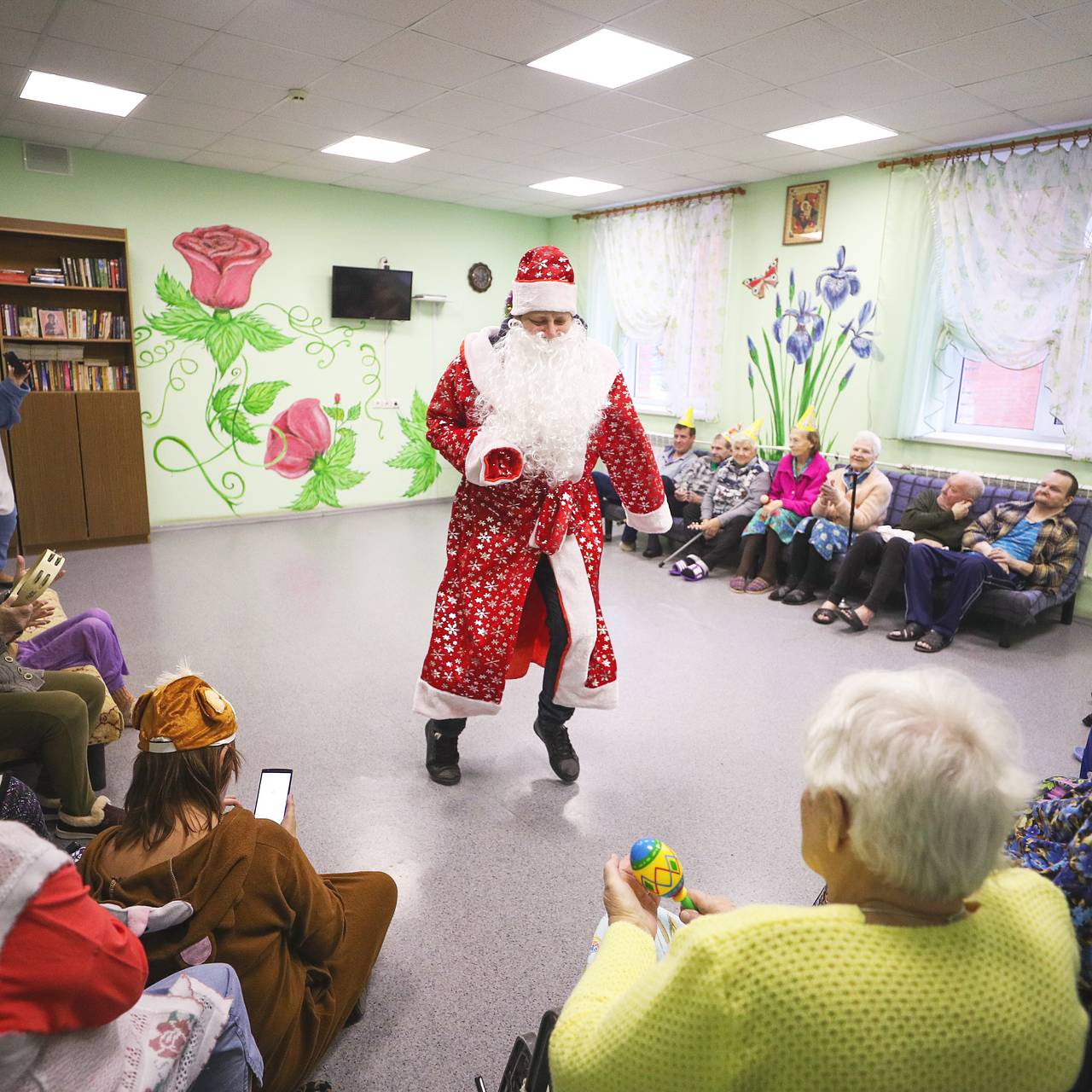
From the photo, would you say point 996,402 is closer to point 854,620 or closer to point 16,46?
point 854,620

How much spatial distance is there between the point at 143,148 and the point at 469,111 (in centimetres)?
254

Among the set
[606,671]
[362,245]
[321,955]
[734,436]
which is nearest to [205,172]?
[362,245]

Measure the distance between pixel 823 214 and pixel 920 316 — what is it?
109cm

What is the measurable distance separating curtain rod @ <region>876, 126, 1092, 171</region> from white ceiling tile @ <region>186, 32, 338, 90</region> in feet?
11.6

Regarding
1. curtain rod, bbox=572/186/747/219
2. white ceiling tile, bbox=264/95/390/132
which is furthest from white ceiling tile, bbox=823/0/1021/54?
curtain rod, bbox=572/186/747/219

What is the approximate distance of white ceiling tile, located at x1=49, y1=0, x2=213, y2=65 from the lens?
3299 mm

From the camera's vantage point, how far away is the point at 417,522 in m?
6.96

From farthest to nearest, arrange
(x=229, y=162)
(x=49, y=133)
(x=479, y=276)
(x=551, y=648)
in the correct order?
(x=479, y=276) → (x=229, y=162) → (x=49, y=133) → (x=551, y=648)

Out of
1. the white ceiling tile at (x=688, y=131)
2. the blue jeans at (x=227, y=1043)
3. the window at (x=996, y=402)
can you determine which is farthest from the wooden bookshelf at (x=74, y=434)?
the window at (x=996, y=402)

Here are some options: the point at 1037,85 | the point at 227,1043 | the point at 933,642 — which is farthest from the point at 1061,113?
the point at 227,1043

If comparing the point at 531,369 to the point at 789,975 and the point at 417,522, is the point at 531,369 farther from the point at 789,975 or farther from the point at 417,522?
the point at 417,522

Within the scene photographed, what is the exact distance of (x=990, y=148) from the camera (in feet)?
15.7

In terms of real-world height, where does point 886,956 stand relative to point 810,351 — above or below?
below

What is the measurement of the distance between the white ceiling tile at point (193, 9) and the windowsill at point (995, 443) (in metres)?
4.48
